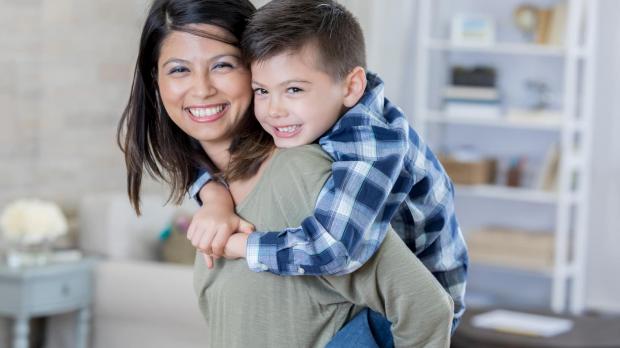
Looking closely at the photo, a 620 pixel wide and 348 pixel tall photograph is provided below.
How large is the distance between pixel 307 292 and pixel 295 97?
254 mm

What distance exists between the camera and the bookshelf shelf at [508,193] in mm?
6371

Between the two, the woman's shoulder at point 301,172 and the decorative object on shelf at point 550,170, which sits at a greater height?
the woman's shoulder at point 301,172

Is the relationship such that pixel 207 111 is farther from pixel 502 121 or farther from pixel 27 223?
pixel 502 121

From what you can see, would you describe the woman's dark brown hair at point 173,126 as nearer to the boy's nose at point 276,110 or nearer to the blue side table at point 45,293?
the boy's nose at point 276,110

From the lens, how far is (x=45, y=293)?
4477mm

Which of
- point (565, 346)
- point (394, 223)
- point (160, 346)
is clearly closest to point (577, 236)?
point (565, 346)

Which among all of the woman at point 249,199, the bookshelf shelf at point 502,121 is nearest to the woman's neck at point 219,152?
the woman at point 249,199

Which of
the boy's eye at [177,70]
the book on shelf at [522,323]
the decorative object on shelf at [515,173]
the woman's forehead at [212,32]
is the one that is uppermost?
the woman's forehead at [212,32]

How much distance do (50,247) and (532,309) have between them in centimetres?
223

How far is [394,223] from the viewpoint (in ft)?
5.03

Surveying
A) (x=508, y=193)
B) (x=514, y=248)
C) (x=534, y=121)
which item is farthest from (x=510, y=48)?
(x=514, y=248)

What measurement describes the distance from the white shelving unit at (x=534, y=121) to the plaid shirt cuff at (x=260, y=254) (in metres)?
5.10

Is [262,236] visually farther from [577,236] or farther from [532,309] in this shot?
[577,236]

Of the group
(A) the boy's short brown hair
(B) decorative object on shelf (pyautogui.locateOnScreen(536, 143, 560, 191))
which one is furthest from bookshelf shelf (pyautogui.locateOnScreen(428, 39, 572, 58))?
(A) the boy's short brown hair
